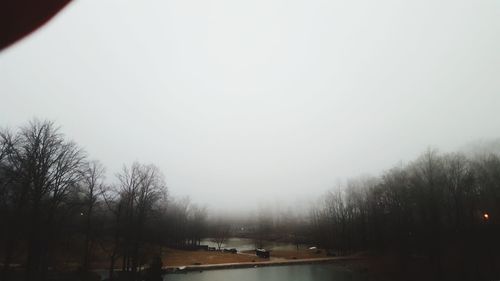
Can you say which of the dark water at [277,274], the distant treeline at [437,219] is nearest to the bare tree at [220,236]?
the distant treeline at [437,219]

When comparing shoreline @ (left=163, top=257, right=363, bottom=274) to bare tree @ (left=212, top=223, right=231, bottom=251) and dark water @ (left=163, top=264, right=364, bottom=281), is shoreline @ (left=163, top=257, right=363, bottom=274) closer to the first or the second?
dark water @ (left=163, top=264, right=364, bottom=281)

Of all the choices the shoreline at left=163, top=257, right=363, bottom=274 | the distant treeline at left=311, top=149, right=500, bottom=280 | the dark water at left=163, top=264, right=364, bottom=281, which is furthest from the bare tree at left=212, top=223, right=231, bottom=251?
the dark water at left=163, top=264, right=364, bottom=281

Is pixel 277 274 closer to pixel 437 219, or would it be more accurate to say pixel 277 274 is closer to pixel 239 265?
pixel 239 265

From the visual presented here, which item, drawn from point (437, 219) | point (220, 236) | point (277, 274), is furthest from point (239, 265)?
point (220, 236)

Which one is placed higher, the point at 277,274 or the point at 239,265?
the point at 239,265

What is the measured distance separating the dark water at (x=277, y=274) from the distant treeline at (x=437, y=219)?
865cm

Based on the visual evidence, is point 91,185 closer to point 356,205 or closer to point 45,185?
point 45,185

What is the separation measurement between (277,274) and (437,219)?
2586cm

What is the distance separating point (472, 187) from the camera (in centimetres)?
5619

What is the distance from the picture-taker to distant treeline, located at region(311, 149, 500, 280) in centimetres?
4071

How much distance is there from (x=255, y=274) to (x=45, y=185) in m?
28.3

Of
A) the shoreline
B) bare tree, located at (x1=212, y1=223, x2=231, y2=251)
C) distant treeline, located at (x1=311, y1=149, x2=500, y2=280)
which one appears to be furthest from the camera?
bare tree, located at (x1=212, y1=223, x2=231, y2=251)

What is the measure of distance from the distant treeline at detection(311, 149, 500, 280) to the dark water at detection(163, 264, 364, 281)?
865 cm

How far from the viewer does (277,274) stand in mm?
45375
